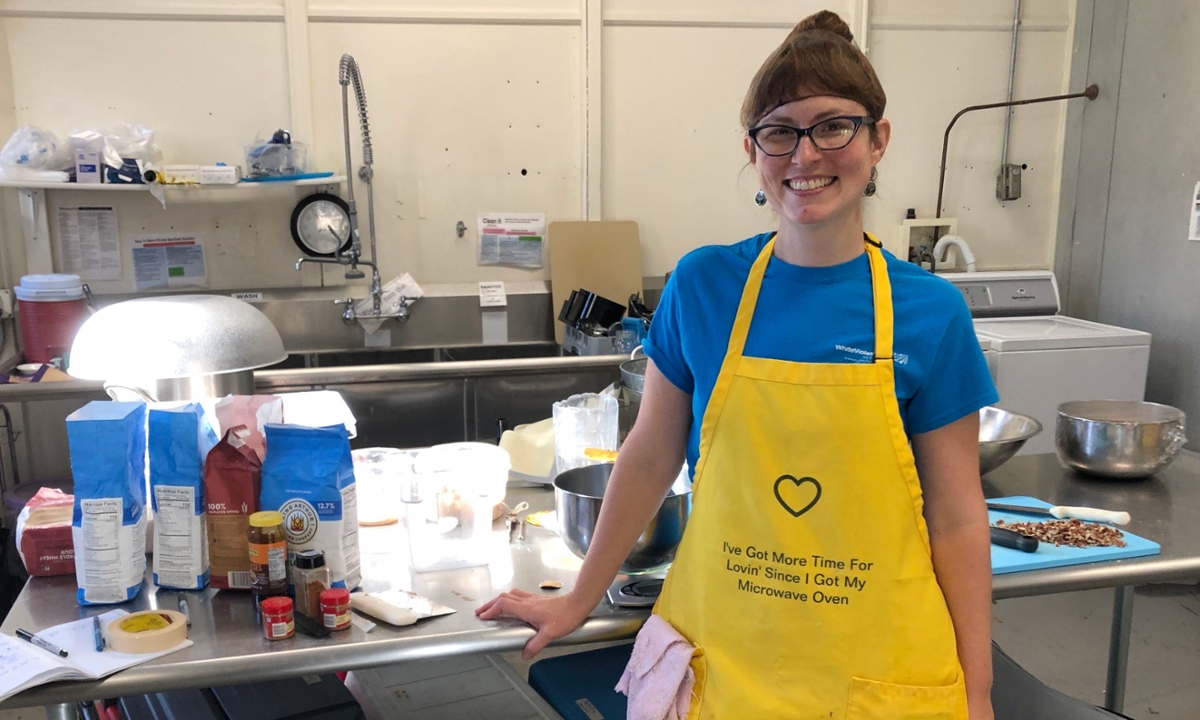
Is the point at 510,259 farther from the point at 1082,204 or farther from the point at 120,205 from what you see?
the point at 1082,204

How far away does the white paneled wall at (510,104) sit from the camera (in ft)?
10.7

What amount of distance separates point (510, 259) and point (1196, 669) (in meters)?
2.72

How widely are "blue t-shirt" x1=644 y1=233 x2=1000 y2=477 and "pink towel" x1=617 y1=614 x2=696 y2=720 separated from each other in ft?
0.81

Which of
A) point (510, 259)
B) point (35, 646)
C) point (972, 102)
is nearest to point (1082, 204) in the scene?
point (972, 102)

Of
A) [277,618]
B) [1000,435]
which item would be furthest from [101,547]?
[1000,435]

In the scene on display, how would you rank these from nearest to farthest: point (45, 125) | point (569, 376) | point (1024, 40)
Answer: point (569, 376) → point (45, 125) → point (1024, 40)

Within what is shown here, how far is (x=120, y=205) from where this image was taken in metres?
3.30

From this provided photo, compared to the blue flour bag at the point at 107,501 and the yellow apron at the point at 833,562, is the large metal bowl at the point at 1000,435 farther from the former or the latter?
the blue flour bag at the point at 107,501

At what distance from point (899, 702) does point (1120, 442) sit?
0.97 meters

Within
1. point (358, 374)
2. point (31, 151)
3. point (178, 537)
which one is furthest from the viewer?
point (31, 151)

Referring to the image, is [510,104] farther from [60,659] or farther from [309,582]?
[60,659]

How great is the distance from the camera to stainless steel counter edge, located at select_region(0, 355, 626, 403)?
2465 mm

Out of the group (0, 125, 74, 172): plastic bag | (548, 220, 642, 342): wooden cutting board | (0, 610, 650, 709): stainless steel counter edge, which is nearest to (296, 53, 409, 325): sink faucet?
(548, 220, 642, 342): wooden cutting board

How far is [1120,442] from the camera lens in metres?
1.70
